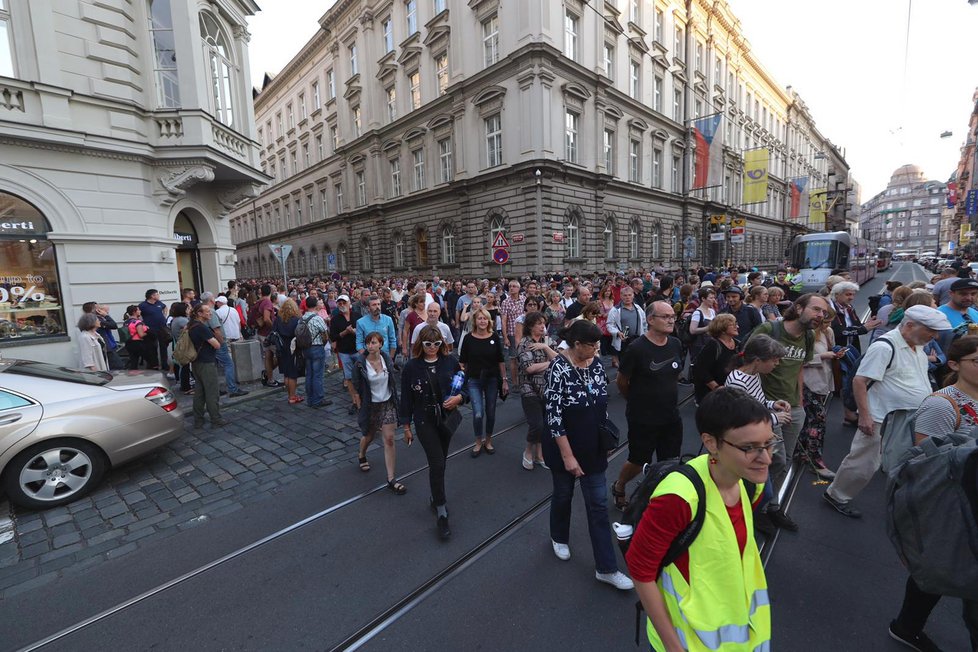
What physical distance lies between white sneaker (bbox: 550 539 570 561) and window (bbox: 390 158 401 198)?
28057 millimetres

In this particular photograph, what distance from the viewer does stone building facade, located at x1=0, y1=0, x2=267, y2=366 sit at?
8778 millimetres

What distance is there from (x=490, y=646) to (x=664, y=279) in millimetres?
9080

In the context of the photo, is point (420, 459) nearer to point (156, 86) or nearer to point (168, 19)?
point (156, 86)

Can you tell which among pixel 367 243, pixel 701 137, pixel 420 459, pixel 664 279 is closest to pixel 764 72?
pixel 701 137

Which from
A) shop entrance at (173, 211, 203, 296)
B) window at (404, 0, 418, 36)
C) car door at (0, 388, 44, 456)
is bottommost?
car door at (0, 388, 44, 456)

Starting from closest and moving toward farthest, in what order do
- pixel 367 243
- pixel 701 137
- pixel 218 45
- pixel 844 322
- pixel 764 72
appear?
pixel 844 322, pixel 218 45, pixel 701 137, pixel 367 243, pixel 764 72

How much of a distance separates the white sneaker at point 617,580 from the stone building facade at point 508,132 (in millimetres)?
17808

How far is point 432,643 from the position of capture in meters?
2.65

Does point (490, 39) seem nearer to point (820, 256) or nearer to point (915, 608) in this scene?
point (820, 256)

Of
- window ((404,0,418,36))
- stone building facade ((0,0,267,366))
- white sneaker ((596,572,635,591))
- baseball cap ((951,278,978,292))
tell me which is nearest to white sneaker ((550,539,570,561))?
white sneaker ((596,572,635,591))

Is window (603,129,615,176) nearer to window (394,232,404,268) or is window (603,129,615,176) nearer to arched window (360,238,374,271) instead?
window (394,232,404,268)

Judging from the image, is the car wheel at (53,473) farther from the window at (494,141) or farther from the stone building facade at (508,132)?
the window at (494,141)

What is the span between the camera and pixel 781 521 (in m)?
3.67

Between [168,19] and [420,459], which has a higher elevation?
[168,19]
